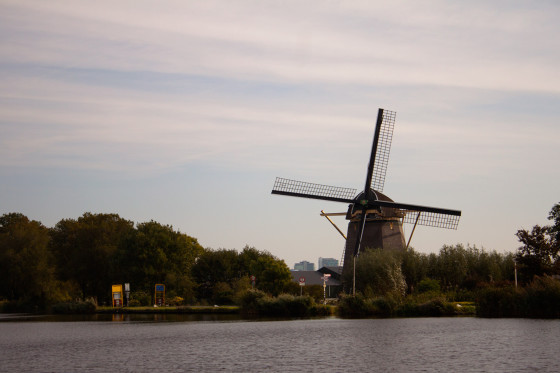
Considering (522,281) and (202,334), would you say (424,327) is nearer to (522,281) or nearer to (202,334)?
(202,334)

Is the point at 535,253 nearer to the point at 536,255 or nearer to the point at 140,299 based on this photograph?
the point at 536,255

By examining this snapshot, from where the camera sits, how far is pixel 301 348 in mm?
31828

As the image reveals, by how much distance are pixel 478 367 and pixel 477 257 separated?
4522 cm

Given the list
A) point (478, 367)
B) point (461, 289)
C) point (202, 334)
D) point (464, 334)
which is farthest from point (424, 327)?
point (461, 289)

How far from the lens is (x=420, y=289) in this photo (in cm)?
6500

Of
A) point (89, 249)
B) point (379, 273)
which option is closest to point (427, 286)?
point (379, 273)

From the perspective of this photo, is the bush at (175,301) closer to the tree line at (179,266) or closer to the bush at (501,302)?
the tree line at (179,266)

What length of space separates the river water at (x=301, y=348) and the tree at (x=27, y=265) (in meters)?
38.6

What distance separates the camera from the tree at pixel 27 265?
83062 mm

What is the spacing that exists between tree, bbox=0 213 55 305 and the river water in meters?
38.6

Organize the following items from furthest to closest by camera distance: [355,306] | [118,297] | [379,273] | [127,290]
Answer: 1. [118,297]
2. [127,290]
3. [379,273]
4. [355,306]

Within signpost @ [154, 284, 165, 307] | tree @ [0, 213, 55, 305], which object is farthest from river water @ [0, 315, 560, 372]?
tree @ [0, 213, 55, 305]

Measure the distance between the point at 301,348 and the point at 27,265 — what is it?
60151mm

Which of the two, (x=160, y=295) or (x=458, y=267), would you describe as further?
(x=160, y=295)
